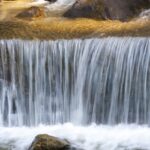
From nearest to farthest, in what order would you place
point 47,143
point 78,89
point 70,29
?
point 47,143
point 78,89
point 70,29

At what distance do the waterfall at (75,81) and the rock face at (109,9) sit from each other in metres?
1.81

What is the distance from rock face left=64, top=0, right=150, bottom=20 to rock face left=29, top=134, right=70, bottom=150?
4.09 metres

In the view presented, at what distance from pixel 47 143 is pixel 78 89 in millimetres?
1890

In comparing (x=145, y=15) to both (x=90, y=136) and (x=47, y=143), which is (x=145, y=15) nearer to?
(x=90, y=136)

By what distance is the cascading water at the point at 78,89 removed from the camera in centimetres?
1398

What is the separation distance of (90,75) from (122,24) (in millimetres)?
1723

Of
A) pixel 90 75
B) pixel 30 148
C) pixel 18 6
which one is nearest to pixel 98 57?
pixel 90 75

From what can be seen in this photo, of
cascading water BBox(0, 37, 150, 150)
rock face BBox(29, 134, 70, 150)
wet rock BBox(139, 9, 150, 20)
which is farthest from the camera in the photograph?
wet rock BBox(139, 9, 150, 20)

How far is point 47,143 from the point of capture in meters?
12.9

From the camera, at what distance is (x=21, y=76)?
49.1ft

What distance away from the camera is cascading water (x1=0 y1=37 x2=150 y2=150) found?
14.0m

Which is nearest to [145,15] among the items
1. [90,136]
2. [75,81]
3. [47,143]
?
[75,81]

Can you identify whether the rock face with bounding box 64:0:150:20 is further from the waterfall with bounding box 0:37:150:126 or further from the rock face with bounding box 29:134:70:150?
the rock face with bounding box 29:134:70:150

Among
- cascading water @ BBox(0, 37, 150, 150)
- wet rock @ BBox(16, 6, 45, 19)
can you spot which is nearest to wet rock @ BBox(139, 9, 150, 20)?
cascading water @ BBox(0, 37, 150, 150)
